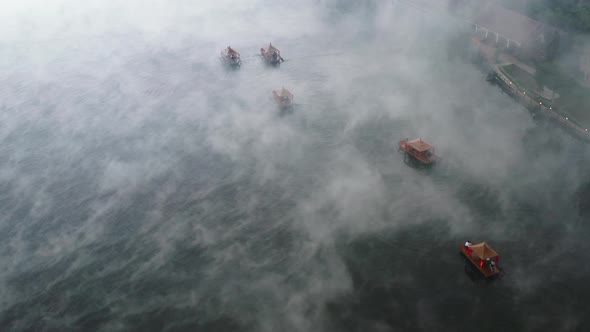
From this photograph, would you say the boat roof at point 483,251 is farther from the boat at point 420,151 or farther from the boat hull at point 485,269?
the boat at point 420,151

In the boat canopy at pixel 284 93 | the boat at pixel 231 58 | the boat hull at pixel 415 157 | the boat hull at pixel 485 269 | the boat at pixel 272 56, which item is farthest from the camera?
the boat at pixel 272 56

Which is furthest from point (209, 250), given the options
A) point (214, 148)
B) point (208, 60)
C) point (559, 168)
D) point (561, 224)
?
point (208, 60)

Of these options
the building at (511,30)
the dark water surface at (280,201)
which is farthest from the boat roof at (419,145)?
the building at (511,30)

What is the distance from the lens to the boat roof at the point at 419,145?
150ft

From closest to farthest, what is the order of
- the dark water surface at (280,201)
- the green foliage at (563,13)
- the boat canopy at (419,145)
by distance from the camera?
the dark water surface at (280,201)
the boat canopy at (419,145)
the green foliage at (563,13)

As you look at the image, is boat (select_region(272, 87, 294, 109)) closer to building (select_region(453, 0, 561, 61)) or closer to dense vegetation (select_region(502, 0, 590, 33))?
building (select_region(453, 0, 561, 61))

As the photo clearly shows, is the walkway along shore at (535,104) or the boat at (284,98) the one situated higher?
the boat at (284,98)

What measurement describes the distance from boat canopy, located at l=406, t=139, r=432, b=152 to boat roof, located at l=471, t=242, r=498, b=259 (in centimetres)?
1298

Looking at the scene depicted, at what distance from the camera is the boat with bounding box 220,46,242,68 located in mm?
66594

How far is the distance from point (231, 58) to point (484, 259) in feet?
150

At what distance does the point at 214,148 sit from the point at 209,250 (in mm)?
14689

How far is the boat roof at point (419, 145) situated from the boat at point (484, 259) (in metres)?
13.0

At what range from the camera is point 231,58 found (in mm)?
66500

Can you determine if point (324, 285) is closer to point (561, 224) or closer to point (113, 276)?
point (113, 276)
